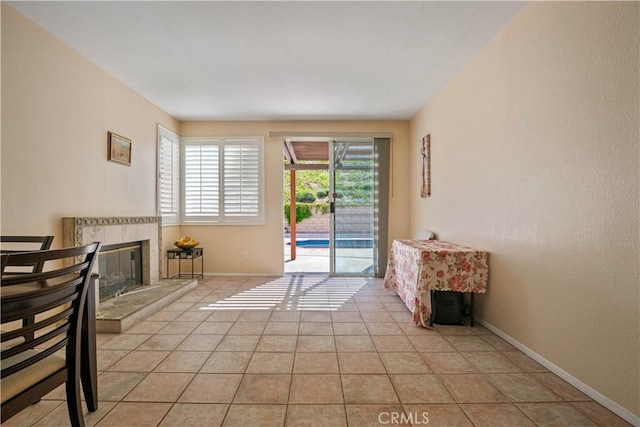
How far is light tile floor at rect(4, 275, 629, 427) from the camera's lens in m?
1.53

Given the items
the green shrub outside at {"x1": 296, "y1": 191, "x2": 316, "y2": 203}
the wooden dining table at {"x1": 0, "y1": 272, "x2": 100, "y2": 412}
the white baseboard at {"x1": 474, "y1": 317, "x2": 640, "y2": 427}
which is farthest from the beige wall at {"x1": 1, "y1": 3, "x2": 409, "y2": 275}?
the green shrub outside at {"x1": 296, "y1": 191, "x2": 316, "y2": 203}

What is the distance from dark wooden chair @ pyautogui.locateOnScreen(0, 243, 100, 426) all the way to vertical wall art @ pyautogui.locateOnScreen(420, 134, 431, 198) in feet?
12.0

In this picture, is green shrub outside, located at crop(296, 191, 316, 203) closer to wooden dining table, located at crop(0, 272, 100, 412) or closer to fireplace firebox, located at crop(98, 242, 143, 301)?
fireplace firebox, located at crop(98, 242, 143, 301)

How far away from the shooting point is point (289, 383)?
1.82 meters

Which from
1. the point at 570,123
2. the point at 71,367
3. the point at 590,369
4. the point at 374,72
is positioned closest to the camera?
the point at 71,367

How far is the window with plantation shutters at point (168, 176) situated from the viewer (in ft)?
13.8

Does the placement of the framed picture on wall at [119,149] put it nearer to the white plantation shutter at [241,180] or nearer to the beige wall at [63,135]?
the beige wall at [63,135]

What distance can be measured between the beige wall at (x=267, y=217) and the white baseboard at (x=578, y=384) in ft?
8.55

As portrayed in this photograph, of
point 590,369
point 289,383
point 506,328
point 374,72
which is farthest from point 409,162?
point 289,383

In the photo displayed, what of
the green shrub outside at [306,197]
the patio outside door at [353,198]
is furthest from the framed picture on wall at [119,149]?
the green shrub outside at [306,197]

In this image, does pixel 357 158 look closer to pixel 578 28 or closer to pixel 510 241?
pixel 510 241

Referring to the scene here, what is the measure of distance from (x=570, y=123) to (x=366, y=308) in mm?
2382

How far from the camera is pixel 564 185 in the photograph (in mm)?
1808

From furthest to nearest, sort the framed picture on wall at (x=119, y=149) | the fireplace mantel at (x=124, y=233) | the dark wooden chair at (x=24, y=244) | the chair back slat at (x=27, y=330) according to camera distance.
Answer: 1. the framed picture on wall at (x=119, y=149)
2. the fireplace mantel at (x=124, y=233)
3. the dark wooden chair at (x=24, y=244)
4. the chair back slat at (x=27, y=330)
